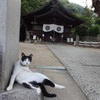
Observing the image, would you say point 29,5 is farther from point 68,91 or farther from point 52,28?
point 68,91

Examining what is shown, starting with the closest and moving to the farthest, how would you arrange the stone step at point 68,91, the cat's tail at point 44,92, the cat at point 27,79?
the cat at point 27,79, the cat's tail at point 44,92, the stone step at point 68,91

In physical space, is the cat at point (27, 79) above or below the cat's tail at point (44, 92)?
above

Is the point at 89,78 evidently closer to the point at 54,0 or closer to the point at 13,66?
the point at 13,66

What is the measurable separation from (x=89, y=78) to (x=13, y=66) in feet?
6.90

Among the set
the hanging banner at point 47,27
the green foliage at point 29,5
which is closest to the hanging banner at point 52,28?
the hanging banner at point 47,27

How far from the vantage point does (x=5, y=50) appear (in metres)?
3.41

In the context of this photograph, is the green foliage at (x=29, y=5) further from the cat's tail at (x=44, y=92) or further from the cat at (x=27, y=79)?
the cat's tail at (x=44, y=92)

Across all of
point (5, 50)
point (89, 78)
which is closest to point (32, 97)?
point (5, 50)

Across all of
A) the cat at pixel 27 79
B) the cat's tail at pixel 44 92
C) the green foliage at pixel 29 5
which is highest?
the green foliage at pixel 29 5

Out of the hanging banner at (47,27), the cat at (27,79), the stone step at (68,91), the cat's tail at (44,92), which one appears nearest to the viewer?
the cat at (27,79)

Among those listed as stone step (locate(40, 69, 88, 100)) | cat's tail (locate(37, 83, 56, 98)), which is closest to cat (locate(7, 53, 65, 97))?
cat's tail (locate(37, 83, 56, 98))

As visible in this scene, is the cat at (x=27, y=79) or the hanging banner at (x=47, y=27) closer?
the cat at (x=27, y=79)

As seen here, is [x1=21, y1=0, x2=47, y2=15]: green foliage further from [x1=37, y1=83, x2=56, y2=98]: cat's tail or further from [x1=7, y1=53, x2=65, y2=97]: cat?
[x1=37, y1=83, x2=56, y2=98]: cat's tail

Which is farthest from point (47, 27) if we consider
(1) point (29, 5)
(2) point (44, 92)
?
(2) point (44, 92)
